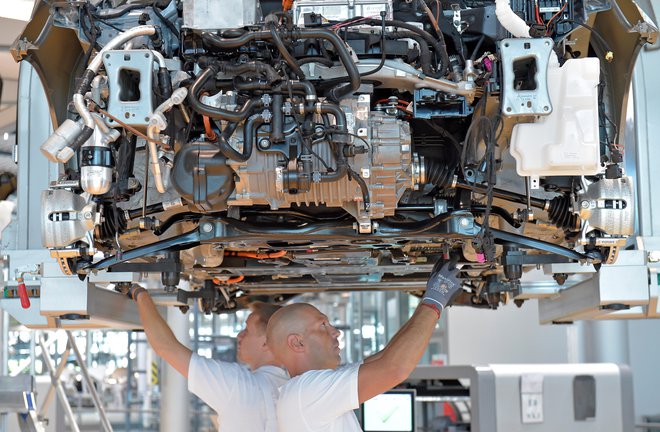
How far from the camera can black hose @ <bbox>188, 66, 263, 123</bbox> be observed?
2.90 m

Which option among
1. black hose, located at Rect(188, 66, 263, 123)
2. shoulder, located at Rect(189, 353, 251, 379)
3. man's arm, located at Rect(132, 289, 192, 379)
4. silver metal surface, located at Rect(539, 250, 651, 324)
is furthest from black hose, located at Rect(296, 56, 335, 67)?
silver metal surface, located at Rect(539, 250, 651, 324)

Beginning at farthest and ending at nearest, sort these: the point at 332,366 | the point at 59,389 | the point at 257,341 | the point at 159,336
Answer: the point at 59,389 → the point at 257,341 → the point at 159,336 → the point at 332,366

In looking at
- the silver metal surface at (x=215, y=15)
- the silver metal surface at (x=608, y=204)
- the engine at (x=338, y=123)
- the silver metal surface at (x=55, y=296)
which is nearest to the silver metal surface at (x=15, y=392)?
the silver metal surface at (x=55, y=296)

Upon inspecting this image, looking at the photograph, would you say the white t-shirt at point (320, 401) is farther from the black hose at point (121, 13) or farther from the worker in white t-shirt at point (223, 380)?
the black hose at point (121, 13)

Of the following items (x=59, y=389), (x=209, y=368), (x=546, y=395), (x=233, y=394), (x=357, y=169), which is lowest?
(x=546, y=395)

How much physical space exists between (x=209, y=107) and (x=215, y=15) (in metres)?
0.30

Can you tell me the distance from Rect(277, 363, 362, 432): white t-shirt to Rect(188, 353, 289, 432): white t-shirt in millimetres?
572

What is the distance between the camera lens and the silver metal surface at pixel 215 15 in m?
2.95

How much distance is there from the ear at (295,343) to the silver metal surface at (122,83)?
1.34 metres

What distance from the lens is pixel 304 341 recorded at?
3855mm

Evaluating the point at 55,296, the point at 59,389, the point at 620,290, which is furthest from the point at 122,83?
the point at 59,389

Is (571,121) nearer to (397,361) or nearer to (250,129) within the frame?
(250,129)

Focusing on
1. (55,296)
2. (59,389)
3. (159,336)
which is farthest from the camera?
(59,389)

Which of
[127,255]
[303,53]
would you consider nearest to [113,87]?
[303,53]
